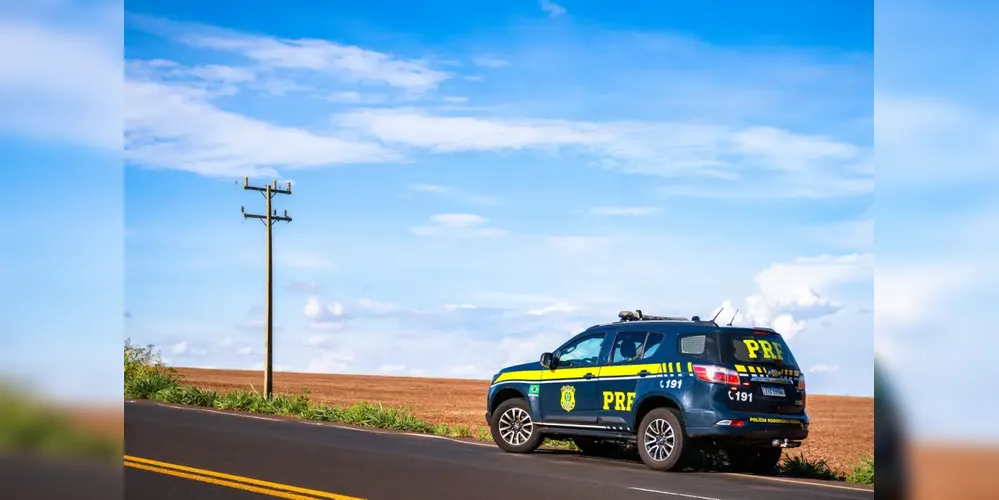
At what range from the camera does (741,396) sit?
13547 millimetres

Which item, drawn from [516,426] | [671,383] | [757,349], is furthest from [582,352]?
[757,349]

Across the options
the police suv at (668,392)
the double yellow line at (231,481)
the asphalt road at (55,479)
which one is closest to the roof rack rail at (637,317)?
the police suv at (668,392)

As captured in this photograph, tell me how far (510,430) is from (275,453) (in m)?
3.88

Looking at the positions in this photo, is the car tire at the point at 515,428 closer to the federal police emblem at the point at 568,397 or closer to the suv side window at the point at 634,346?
the federal police emblem at the point at 568,397

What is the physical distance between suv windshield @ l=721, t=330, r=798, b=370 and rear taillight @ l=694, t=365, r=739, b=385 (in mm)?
184

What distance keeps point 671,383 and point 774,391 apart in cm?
143

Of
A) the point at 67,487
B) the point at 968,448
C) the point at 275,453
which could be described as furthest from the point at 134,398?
the point at 968,448

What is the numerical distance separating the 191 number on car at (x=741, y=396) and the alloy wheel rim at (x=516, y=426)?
3447 mm

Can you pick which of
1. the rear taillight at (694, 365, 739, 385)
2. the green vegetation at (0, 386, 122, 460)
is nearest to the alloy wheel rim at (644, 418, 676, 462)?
the rear taillight at (694, 365, 739, 385)

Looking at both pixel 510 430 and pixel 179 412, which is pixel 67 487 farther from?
pixel 179 412

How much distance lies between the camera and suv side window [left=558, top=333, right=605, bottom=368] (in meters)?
15.2

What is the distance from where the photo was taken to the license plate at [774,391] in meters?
13.8

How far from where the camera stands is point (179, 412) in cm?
2055

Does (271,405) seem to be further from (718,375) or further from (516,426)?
(718,375)
